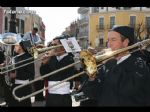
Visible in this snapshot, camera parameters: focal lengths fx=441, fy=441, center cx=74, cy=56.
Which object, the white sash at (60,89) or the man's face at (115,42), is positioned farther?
the white sash at (60,89)

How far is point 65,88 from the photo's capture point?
257 inches

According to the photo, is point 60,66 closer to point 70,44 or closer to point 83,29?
point 70,44

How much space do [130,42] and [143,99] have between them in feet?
2.49

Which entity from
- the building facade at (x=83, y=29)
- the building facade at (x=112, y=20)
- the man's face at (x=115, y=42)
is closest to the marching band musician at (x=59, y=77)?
the man's face at (x=115, y=42)

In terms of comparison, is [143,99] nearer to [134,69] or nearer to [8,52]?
[134,69]

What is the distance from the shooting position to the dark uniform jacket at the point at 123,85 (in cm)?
432

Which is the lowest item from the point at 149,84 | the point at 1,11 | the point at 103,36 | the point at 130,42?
the point at 103,36

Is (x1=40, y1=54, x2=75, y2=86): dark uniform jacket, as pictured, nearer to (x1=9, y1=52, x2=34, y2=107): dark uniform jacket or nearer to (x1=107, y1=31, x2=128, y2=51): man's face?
(x1=9, y1=52, x2=34, y2=107): dark uniform jacket

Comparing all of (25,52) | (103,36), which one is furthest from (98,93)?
(103,36)

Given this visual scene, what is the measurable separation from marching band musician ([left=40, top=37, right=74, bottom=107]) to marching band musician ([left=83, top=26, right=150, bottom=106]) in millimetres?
1828

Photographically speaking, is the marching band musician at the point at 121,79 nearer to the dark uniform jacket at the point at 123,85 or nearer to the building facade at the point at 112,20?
the dark uniform jacket at the point at 123,85

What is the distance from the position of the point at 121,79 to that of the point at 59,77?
2.26m

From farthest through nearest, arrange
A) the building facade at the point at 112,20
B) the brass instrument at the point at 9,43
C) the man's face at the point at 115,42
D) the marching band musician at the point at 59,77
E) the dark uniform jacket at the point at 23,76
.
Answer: the building facade at the point at 112,20
the brass instrument at the point at 9,43
the dark uniform jacket at the point at 23,76
the marching band musician at the point at 59,77
the man's face at the point at 115,42

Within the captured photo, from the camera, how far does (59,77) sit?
6.57m
